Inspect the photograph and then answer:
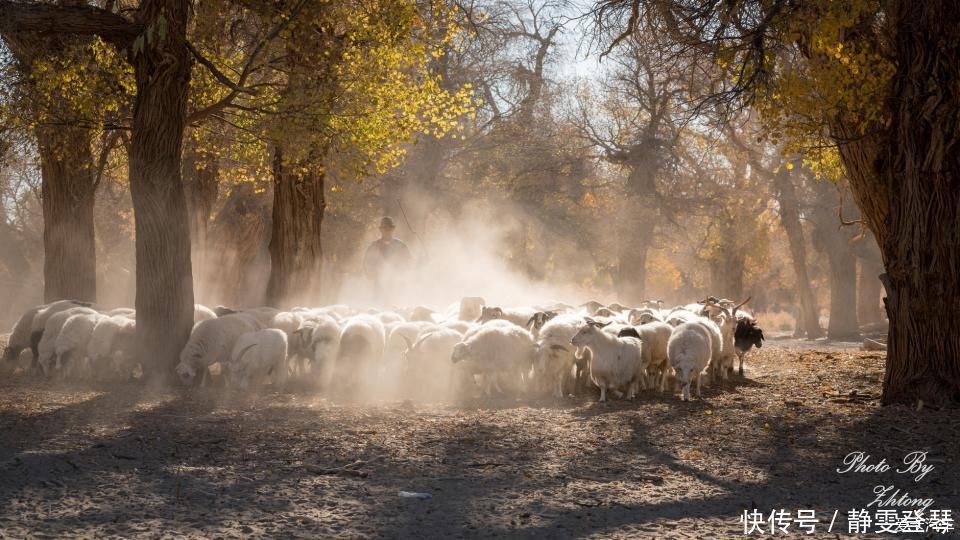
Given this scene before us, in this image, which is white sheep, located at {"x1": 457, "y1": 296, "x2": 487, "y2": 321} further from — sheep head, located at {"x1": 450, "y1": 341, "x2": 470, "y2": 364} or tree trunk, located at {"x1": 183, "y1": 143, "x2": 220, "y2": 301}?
tree trunk, located at {"x1": 183, "y1": 143, "x2": 220, "y2": 301}

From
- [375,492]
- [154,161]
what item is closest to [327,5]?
[154,161]

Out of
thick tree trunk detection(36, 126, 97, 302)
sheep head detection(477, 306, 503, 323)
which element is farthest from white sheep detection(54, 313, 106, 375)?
sheep head detection(477, 306, 503, 323)

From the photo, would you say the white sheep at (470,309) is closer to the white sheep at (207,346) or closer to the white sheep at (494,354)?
the white sheep at (494,354)

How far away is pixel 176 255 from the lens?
12805mm

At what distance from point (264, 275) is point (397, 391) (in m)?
14.3

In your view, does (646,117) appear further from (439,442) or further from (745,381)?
(439,442)

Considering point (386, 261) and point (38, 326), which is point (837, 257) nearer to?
point (386, 261)

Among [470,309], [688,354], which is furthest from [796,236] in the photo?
[688,354]

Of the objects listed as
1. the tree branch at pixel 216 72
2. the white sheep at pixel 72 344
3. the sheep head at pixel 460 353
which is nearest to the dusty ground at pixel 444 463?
the sheep head at pixel 460 353

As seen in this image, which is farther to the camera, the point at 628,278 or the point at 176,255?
the point at 628,278

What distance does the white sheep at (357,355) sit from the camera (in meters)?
13.1

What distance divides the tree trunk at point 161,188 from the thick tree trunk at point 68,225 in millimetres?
3753

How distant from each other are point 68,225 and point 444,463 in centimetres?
1136

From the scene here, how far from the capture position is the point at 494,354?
12.1 meters
